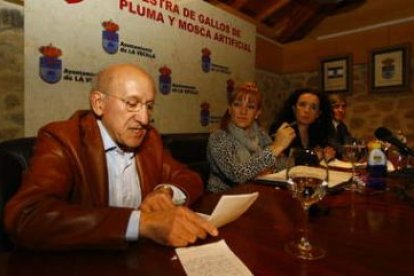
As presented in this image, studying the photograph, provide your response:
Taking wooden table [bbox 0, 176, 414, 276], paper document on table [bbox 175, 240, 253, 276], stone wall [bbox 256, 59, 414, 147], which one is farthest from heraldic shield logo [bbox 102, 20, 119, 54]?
stone wall [bbox 256, 59, 414, 147]

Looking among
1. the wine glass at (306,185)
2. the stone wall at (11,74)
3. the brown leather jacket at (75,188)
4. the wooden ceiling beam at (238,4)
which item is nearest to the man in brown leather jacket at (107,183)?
the brown leather jacket at (75,188)

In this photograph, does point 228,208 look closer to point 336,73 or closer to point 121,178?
point 121,178

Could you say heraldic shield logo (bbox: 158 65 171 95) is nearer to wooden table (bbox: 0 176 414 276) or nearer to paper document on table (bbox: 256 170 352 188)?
paper document on table (bbox: 256 170 352 188)

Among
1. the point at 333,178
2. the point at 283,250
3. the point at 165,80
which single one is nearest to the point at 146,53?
the point at 165,80

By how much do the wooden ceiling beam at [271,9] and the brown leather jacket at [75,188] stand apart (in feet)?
12.3

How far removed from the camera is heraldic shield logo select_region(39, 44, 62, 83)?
1981 millimetres

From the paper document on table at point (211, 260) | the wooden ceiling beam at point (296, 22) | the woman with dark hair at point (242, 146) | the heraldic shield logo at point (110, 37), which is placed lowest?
the paper document on table at point (211, 260)

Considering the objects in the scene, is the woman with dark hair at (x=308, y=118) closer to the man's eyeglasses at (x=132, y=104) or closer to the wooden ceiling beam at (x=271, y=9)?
the man's eyeglasses at (x=132, y=104)

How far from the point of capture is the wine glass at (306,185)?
68cm

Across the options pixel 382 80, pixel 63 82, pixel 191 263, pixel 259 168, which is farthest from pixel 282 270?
pixel 382 80

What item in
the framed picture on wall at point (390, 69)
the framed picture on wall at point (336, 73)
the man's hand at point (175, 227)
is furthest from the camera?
the framed picture on wall at point (336, 73)

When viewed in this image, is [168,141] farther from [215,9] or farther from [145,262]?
[215,9]

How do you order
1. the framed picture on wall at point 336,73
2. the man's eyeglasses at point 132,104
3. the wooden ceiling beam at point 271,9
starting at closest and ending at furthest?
1. the man's eyeglasses at point 132,104
2. the framed picture on wall at point 336,73
3. the wooden ceiling beam at point 271,9

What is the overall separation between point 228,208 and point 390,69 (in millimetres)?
3964
